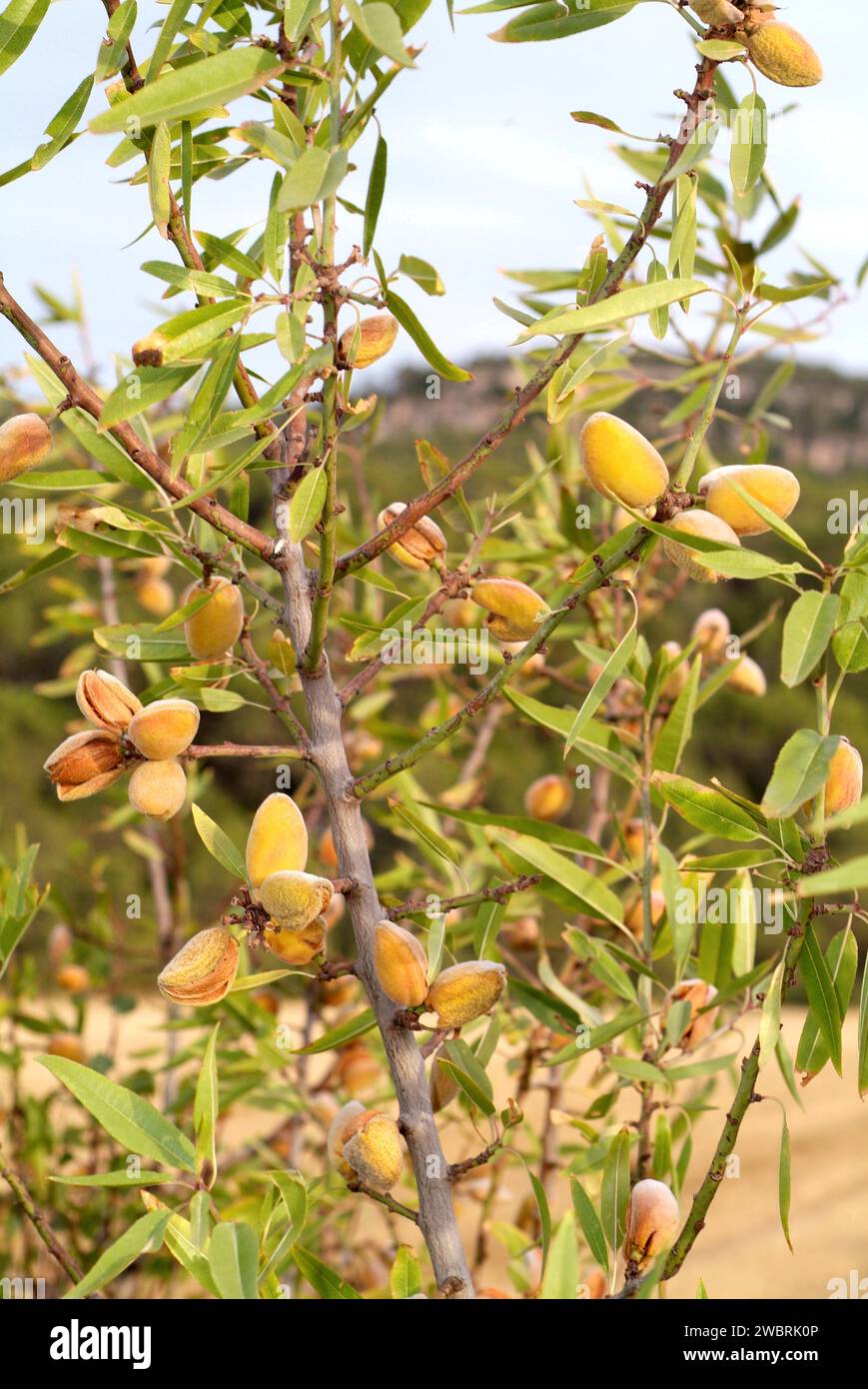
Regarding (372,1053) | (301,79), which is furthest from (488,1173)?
(301,79)

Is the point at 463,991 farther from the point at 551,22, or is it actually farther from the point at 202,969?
the point at 551,22

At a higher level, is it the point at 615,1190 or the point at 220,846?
the point at 220,846

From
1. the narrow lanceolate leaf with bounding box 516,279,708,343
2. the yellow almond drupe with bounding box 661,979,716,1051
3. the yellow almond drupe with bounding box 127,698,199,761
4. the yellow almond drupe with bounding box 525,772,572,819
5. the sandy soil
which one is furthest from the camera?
the sandy soil

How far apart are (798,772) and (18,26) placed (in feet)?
1.17

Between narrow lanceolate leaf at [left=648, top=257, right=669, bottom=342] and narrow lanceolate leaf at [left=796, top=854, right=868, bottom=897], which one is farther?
narrow lanceolate leaf at [left=648, top=257, right=669, bottom=342]

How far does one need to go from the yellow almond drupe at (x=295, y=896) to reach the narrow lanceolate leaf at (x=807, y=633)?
166mm

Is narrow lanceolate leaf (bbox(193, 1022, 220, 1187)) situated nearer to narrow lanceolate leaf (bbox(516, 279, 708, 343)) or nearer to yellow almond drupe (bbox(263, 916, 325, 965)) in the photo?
yellow almond drupe (bbox(263, 916, 325, 965))

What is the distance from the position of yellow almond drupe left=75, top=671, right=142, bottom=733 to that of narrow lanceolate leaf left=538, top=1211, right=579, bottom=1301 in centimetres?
25

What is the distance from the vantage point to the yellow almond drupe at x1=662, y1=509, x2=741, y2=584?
1.22 ft

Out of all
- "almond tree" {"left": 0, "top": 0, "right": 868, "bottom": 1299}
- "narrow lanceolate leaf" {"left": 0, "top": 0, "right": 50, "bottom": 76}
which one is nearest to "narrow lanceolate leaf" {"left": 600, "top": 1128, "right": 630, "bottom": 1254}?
"almond tree" {"left": 0, "top": 0, "right": 868, "bottom": 1299}

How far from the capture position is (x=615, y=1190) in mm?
457

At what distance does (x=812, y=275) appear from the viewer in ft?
2.71

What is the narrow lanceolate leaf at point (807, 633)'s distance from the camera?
1.09 ft

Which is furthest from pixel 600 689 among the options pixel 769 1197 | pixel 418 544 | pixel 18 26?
pixel 769 1197
